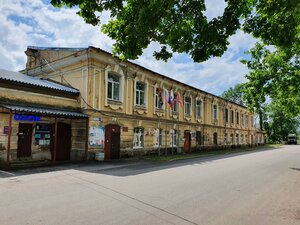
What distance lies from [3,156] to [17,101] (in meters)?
3.03

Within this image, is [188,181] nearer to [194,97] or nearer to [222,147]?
[194,97]

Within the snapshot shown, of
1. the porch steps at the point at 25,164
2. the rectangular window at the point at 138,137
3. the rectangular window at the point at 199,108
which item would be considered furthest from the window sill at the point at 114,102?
the rectangular window at the point at 199,108

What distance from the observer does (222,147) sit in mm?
36094

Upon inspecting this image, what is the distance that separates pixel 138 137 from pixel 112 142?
319 centimetres

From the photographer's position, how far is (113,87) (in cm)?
1903

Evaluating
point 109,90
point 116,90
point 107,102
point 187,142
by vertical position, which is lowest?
point 187,142

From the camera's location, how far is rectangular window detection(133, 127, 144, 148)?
67.9ft

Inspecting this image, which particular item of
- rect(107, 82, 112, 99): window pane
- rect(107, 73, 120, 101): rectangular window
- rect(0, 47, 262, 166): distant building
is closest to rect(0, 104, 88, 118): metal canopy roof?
rect(0, 47, 262, 166): distant building

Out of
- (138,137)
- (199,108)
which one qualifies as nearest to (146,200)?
(138,137)

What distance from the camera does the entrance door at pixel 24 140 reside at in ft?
49.5

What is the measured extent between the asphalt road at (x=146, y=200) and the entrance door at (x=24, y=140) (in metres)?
4.70

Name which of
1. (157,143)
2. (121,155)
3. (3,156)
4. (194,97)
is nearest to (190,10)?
A: (3,156)

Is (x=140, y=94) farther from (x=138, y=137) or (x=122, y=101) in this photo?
(x=138, y=137)

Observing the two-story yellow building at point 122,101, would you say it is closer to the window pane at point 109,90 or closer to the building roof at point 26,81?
the window pane at point 109,90
